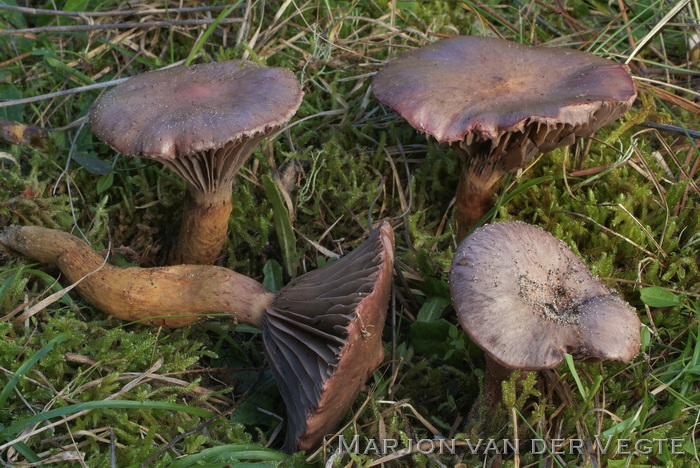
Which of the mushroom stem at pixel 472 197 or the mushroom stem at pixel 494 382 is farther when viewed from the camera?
the mushroom stem at pixel 472 197

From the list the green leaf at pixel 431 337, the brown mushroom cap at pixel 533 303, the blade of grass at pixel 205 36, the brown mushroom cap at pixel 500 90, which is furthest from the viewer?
the blade of grass at pixel 205 36

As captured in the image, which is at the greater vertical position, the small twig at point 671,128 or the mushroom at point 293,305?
the small twig at point 671,128

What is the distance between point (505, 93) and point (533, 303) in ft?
3.18

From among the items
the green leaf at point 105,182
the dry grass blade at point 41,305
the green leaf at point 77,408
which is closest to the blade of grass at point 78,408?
the green leaf at point 77,408

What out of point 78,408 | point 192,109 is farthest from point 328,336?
point 192,109

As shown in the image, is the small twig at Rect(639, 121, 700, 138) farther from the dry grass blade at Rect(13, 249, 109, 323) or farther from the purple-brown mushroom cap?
the dry grass blade at Rect(13, 249, 109, 323)

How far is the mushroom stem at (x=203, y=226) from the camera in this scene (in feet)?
8.61

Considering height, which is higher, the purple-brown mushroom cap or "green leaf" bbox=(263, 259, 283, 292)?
the purple-brown mushroom cap

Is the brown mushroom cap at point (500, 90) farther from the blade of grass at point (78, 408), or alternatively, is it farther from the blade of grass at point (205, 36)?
the blade of grass at point (78, 408)

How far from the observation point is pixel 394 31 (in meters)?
3.39

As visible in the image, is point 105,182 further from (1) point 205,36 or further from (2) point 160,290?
(1) point 205,36

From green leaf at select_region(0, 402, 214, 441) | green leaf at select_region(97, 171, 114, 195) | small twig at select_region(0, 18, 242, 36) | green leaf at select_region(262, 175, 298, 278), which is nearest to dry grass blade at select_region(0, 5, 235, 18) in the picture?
small twig at select_region(0, 18, 242, 36)

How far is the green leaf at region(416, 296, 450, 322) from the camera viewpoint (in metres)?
2.48

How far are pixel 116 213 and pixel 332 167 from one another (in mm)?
1136
